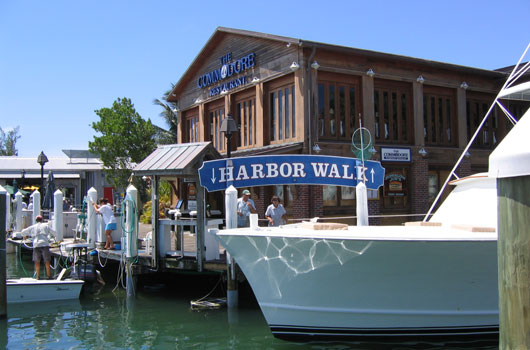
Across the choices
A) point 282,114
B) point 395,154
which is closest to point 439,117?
point 395,154

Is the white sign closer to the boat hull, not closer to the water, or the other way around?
the water

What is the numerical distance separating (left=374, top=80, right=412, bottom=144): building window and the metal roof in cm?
752

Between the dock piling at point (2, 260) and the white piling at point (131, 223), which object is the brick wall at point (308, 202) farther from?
the dock piling at point (2, 260)

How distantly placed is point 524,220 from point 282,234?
173 inches

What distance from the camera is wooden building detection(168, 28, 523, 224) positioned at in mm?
15234

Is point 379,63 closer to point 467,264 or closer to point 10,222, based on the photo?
point 467,264

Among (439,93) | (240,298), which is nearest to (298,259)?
(240,298)

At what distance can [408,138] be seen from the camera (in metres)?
17.3

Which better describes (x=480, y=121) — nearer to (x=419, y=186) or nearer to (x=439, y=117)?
(x=439, y=117)

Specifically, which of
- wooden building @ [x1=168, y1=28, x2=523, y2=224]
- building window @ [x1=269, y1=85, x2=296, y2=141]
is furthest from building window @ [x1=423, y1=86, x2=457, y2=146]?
building window @ [x1=269, y1=85, x2=296, y2=141]

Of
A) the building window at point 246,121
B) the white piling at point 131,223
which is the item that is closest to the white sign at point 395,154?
the building window at point 246,121

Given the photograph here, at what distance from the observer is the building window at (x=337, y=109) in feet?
51.2

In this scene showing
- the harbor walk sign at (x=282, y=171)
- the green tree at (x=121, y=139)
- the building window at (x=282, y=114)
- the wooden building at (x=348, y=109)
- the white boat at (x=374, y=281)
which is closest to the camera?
the white boat at (x=374, y=281)

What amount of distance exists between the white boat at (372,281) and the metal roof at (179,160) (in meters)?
3.10
